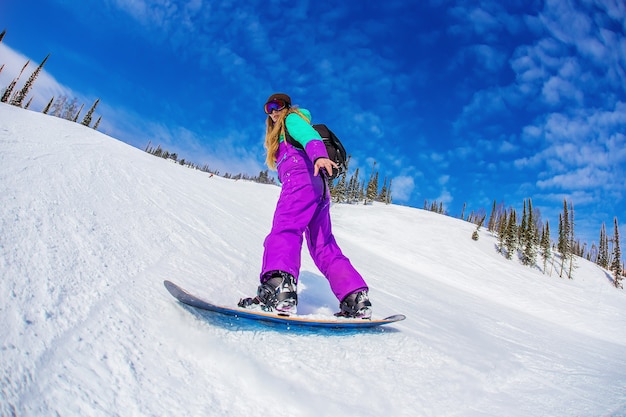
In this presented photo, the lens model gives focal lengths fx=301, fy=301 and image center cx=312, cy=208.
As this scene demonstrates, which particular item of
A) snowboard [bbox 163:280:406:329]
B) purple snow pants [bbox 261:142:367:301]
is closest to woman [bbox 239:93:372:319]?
purple snow pants [bbox 261:142:367:301]

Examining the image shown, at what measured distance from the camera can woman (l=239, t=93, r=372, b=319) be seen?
6.62 feet

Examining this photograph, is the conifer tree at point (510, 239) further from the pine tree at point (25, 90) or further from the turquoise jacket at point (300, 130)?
the pine tree at point (25, 90)

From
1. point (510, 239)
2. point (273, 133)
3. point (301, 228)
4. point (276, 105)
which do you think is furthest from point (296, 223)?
point (510, 239)

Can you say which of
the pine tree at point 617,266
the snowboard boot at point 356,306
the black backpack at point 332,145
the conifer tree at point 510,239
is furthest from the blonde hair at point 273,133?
the pine tree at point 617,266

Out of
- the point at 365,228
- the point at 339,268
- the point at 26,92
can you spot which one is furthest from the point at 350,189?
the point at 26,92

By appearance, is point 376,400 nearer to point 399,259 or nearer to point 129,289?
point 129,289

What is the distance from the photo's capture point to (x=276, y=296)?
6.41ft

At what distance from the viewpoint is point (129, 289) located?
159cm

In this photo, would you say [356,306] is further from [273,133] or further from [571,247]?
[571,247]

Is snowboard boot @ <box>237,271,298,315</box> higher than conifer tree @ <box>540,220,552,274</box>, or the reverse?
conifer tree @ <box>540,220,552,274</box>

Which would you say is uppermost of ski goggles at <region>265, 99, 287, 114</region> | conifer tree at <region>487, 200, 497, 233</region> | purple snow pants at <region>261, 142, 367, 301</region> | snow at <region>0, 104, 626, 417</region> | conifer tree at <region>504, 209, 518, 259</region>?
conifer tree at <region>487, 200, 497, 233</region>

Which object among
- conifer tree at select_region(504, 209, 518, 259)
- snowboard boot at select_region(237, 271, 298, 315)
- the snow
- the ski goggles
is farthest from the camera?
conifer tree at select_region(504, 209, 518, 259)

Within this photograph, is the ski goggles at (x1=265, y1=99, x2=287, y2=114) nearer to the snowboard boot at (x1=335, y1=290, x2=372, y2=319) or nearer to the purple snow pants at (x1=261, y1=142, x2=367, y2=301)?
the purple snow pants at (x1=261, y1=142, x2=367, y2=301)

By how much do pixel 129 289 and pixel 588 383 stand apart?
2.94m
